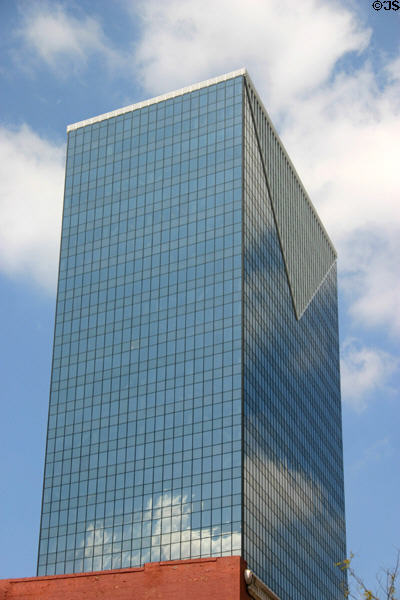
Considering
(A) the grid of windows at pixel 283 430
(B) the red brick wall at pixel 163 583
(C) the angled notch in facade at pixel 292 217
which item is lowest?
(B) the red brick wall at pixel 163 583

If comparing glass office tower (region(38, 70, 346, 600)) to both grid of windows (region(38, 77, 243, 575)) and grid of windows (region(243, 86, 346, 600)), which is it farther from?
grid of windows (region(243, 86, 346, 600))

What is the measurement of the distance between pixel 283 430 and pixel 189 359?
58.3 feet

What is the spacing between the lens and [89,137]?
17075cm

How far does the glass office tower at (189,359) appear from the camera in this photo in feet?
446

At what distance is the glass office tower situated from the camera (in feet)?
446

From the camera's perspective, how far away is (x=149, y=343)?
148 m

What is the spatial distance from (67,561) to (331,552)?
1765 inches

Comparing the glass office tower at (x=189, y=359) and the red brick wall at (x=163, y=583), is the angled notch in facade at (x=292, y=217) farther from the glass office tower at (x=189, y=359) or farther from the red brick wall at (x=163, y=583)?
the red brick wall at (x=163, y=583)

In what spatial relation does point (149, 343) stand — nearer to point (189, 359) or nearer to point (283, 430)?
point (189, 359)

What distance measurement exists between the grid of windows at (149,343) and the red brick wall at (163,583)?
50.9 m

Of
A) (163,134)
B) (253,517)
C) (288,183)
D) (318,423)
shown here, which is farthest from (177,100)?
(253,517)

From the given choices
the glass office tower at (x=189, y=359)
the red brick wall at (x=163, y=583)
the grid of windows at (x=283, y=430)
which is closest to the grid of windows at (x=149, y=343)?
the glass office tower at (x=189, y=359)

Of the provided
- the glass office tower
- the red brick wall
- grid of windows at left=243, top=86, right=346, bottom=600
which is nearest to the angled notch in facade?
the glass office tower

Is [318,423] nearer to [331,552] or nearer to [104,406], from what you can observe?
[331,552]
